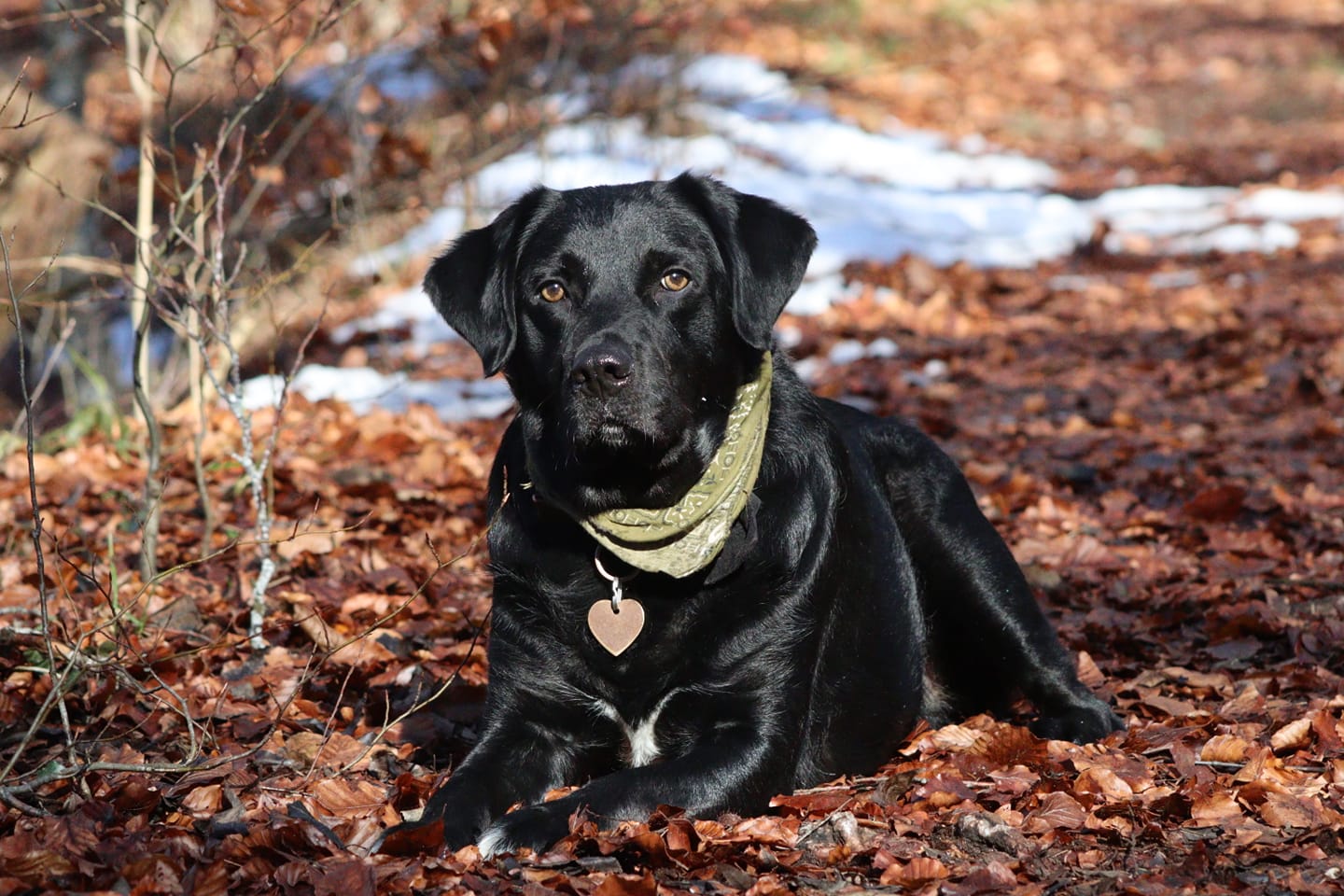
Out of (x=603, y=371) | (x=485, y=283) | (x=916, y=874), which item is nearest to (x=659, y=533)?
(x=603, y=371)

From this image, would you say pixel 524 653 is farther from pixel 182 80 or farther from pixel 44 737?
pixel 182 80

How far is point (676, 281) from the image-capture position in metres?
3.93

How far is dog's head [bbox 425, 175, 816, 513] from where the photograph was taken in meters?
3.72

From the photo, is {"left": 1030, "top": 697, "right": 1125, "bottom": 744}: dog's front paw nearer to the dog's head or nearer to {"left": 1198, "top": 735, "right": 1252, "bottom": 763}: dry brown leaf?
{"left": 1198, "top": 735, "right": 1252, "bottom": 763}: dry brown leaf

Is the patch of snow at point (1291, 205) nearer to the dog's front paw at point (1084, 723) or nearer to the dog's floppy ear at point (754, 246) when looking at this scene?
the dog's front paw at point (1084, 723)

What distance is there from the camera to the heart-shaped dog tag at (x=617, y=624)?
3.73 m

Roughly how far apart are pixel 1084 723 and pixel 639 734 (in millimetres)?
1536

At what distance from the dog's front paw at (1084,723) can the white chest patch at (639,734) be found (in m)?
1.42

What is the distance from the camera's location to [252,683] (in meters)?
4.51

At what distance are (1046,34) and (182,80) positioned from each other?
19.3 meters

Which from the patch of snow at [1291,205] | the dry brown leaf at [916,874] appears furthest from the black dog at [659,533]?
the patch of snow at [1291,205]

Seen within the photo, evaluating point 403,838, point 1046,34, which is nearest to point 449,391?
point 403,838

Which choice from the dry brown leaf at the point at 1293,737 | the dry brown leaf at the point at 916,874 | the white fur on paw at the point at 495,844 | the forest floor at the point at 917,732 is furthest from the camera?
the dry brown leaf at the point at 1293,737

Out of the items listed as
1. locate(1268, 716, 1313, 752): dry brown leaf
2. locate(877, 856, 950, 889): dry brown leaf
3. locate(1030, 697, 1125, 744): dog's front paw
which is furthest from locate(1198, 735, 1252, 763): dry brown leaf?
locate(877, 856, 950, 889): dry brown leaf
